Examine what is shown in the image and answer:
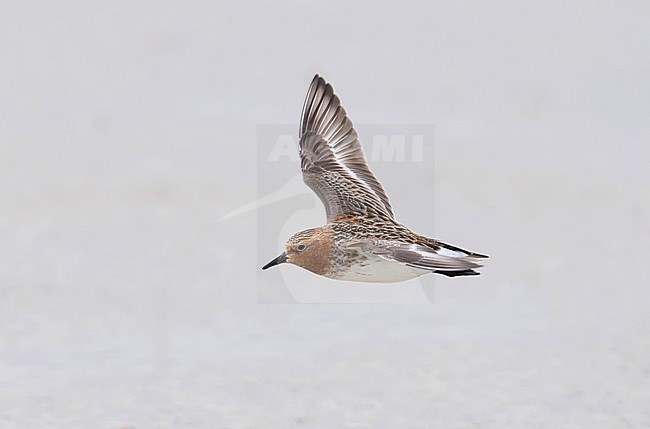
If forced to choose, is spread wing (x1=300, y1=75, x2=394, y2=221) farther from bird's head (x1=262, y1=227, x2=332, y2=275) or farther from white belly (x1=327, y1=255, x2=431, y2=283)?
white belly (x1=327, y1=255, x2=431, y2=283)

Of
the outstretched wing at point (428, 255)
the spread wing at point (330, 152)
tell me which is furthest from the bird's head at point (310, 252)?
the spread wing at point (330, 152)

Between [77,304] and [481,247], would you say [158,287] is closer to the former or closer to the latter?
[77,304]

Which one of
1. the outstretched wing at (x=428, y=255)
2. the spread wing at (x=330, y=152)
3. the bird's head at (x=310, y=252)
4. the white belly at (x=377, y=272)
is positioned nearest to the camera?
the outstretched wing at (x=428, y=255)

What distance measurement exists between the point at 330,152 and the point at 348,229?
3.08 ft

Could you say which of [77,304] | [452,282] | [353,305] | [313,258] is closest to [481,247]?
[452,282]

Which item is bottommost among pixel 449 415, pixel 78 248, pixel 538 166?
pixel 449 415

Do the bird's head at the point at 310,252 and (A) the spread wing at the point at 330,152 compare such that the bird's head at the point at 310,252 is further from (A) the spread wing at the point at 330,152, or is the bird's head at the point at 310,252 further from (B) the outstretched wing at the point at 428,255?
(A) the spread wing at the point at 330,152

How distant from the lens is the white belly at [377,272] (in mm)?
3111

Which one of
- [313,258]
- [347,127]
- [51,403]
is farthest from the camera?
[51,403]

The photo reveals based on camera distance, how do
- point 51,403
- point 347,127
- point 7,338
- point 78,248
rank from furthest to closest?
point 78,248, point 7,338, point 51,403, point 347,127

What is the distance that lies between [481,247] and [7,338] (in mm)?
2689

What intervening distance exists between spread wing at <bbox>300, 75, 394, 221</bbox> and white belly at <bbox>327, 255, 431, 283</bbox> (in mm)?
884

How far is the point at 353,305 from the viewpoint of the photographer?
6.41m

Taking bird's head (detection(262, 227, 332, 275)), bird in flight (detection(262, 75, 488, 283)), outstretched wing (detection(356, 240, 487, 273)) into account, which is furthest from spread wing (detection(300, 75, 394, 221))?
outstretched wing (detection(356, 240, 487, 273))
